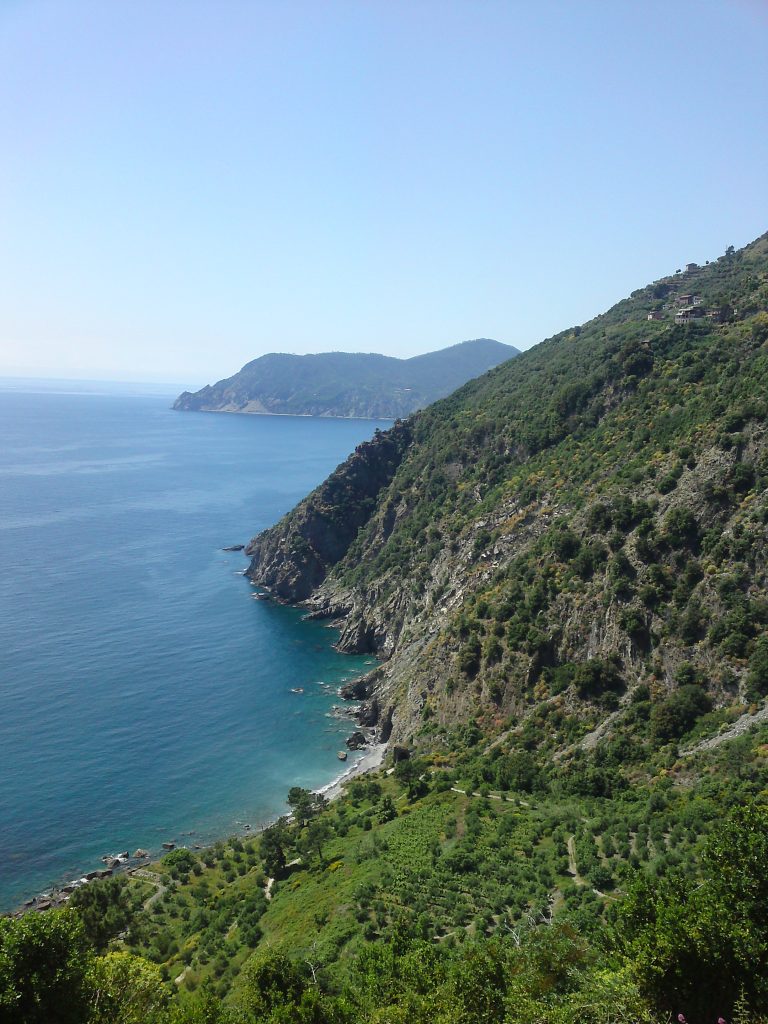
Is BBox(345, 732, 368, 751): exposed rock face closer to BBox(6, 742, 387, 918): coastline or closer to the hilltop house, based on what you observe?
BBox(6, 742, 387, 918): coastline

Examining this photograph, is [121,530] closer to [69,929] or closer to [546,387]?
[546,387]

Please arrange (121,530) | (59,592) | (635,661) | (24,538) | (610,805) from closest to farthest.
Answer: (610,805) → (635,661) → (59,592) → (24,538) → (121,530)

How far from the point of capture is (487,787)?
52656 millimetres

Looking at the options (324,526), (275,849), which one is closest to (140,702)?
(275,849)

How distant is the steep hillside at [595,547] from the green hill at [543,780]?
1.01ft

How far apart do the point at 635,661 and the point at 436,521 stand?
187ft

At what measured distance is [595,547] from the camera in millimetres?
67500

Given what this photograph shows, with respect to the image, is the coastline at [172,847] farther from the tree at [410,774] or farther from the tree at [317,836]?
the tree at [317,836]

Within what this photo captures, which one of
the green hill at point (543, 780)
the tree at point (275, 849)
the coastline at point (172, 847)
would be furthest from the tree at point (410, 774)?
the tree at point (275, 849)

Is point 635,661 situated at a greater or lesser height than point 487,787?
greater

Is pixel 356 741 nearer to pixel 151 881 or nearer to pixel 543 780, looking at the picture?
pixel 151 881

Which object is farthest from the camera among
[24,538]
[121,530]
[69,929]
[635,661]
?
[121,530]

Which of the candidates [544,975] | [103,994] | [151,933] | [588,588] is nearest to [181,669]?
[151,933]

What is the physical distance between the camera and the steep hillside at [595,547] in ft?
182
